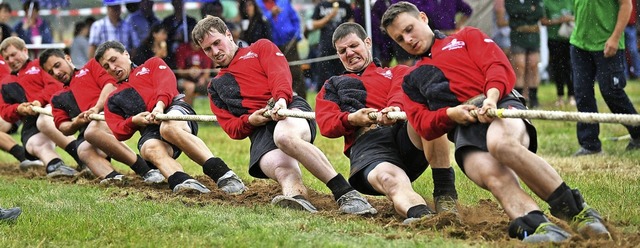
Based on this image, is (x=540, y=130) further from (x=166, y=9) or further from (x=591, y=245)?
(x=166, y=9)

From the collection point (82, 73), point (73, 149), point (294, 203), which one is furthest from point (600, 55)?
point (73, 149)

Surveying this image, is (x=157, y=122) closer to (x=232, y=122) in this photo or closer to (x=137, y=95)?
(x=137, y=95)

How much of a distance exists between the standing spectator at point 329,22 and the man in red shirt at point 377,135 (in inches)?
264

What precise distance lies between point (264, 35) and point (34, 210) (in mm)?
7000

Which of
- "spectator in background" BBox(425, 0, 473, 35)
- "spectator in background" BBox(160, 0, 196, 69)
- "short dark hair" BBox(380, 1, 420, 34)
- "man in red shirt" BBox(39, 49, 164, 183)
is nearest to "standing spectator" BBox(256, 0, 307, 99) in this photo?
"spectator in background" BBox(160, 0, 196, 69)

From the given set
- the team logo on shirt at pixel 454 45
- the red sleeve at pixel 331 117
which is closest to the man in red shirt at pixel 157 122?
the red sleeve at pixel 331 117

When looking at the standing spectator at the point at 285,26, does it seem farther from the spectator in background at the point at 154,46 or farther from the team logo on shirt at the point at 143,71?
the team logo on shirt at the point at 143,71

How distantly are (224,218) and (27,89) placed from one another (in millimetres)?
4856

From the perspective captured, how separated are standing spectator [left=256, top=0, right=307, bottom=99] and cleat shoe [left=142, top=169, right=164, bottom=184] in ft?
16.5

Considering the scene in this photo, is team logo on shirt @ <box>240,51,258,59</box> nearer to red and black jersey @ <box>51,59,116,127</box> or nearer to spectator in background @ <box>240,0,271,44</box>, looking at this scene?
red and black jersey @ <box>51,59,116,127</box>

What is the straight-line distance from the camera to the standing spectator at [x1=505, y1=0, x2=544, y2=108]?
46.1 feet

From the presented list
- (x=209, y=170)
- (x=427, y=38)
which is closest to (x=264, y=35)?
(x=209, y=170)

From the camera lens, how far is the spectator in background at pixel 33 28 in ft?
56.3

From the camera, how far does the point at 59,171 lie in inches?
399
